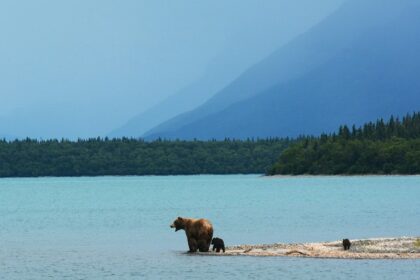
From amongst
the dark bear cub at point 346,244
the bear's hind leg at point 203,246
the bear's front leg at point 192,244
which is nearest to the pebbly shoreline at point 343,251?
the dark bear cub at point 346,244

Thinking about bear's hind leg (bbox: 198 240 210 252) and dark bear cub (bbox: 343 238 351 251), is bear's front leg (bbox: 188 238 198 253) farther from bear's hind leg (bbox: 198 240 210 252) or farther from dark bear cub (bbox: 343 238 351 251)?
dark bear cub (bbox: 343 238 351 251)

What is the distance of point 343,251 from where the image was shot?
6150 centimetres

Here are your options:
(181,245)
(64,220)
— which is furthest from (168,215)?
(181,245)

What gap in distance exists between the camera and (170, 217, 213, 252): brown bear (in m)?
61.2

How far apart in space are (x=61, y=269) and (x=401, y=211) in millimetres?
66890

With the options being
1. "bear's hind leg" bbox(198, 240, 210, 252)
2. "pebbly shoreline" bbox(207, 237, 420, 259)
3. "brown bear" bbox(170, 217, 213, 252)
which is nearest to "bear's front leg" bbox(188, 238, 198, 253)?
"brown bear" bbox(170, 217, 213, 252)

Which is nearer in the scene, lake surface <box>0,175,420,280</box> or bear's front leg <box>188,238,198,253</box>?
lake surface <box>0,175,420,280</box>

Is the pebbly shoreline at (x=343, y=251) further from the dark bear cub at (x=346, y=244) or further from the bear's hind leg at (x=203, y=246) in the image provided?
the bear's hind leg at (x=203, y=246)

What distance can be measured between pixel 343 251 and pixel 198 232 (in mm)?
8207

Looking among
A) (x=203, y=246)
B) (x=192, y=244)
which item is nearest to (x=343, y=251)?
(x=203, y=246)

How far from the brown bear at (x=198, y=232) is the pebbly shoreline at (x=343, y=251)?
1.34 metres

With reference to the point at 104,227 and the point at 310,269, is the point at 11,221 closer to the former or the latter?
the point at 104,227

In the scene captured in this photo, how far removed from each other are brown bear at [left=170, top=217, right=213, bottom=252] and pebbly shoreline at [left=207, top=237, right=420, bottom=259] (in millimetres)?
1340

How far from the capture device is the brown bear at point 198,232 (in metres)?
61.2
